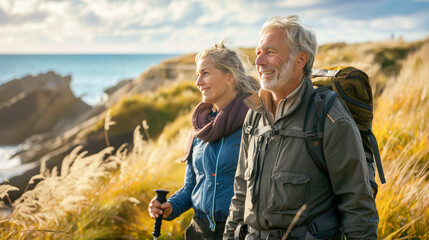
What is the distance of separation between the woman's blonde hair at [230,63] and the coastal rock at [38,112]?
991 inches

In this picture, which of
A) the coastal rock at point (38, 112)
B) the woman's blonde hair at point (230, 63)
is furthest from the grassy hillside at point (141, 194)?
the coastal rock at point (38, 112)

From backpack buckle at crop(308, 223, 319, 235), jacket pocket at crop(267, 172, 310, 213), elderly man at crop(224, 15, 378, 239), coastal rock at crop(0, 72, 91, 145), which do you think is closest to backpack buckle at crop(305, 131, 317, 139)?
elderly man at crop(224, 15, 378, 239)

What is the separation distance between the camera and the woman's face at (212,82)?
3.12m

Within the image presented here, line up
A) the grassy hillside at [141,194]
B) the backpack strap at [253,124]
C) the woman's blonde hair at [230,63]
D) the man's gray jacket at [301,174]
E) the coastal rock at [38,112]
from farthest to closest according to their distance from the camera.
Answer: the coastal rock at [38,112] → the grassy hillside at [141,194] → the woman's blonde hair at [230,63] → the backpack strap at [253,124] → the man's gray jacket at [301,174]

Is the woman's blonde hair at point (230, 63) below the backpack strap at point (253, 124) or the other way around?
the other way around

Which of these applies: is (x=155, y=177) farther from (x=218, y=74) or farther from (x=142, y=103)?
(x=142, y=103)

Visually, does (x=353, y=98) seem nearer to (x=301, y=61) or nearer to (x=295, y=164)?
Result: (x=301, y=61)

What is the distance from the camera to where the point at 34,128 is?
27781 millimetres

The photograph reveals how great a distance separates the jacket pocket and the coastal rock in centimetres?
2635

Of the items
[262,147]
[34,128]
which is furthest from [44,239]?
[34,128]

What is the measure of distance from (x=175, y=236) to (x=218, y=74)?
2.30 meters

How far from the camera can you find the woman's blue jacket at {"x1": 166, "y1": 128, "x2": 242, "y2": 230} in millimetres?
2895

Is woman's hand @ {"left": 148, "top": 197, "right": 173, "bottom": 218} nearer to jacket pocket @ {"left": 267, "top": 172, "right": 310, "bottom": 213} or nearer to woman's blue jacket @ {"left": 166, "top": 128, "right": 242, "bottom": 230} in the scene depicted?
woman's blue jacket @ {"left": 166, "top": 128, "right": 242, "bottom": 230}

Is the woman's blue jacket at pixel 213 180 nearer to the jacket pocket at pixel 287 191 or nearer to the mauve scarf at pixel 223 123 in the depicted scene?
the mauve scarf at pixel 223 123
